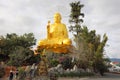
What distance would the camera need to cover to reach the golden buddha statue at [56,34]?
106 ft

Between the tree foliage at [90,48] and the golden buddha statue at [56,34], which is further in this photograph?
the golden buddha statue at [56,34]

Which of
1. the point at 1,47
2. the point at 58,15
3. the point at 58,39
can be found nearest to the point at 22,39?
the point at 1,47

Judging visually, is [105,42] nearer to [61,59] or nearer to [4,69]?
[61,59]

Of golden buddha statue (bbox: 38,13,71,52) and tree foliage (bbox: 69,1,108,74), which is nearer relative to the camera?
tree foliage (bbox: 69,1,108,74)

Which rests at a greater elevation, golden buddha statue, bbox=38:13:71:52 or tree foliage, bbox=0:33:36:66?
golden buddha statue, bbox=38:13:71:52

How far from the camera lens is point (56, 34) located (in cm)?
3350

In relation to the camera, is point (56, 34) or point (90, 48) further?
point (56, 34)

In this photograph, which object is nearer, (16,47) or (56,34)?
(16,47)

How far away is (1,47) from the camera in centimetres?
2811

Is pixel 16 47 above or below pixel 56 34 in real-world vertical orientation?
below

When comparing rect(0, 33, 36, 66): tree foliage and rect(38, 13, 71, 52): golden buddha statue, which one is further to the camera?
rect(38, 13, 71, 52): golden buddha statue

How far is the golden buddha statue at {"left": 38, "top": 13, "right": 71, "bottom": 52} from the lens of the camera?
3229 cm

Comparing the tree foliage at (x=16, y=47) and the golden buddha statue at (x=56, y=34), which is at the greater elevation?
the golden buddha statue at (x=56, y=34)

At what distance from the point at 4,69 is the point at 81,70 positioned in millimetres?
6797
